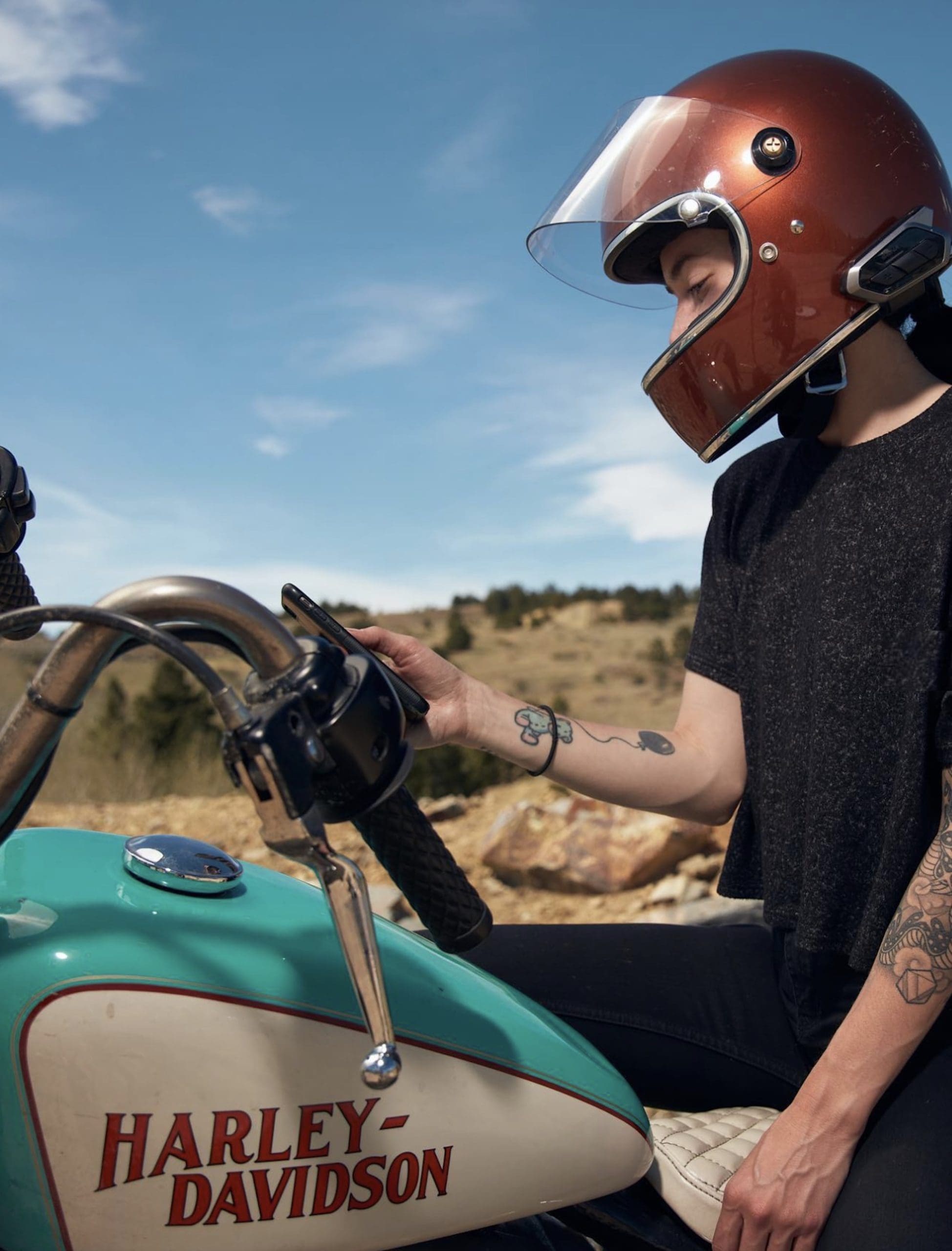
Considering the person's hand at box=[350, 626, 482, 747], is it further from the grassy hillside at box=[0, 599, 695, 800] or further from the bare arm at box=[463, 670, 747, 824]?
the grassy hillside at box=[0, 599, 695, 800]

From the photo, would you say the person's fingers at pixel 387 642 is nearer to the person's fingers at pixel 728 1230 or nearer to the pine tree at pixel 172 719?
the person's fingers at pixel 728 1230

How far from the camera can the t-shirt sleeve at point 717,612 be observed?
1.99 m

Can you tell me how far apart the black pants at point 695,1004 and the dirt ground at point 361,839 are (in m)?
3.21

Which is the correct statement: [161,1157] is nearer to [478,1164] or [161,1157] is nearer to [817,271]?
[478,1164]

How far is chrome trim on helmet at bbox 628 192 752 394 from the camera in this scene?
1741mm

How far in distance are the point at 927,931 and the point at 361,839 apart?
15.3ft

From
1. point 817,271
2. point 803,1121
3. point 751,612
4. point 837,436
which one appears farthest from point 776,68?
point 803,1121

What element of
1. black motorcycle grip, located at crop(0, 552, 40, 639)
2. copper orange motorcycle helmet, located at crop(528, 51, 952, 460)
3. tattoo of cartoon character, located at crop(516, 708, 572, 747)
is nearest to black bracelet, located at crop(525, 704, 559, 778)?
tattoo of cartoon character, located at crop(516, 708, 572, 747)

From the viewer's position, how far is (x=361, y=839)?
5812mm

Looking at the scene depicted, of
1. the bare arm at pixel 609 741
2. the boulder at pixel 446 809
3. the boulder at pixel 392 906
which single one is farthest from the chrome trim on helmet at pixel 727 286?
the boulder at pixel 446 809

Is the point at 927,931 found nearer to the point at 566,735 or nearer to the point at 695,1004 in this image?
the point at 695,1004

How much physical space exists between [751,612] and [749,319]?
0.50 metres

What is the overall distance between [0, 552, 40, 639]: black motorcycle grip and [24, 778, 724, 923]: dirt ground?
3926mm

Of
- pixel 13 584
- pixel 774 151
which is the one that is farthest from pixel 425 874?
pixel 774 151
